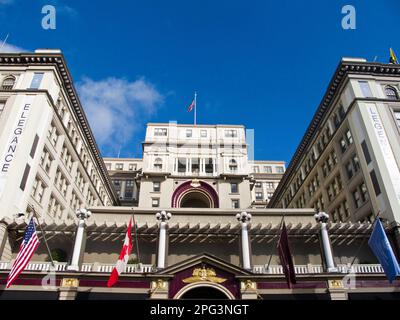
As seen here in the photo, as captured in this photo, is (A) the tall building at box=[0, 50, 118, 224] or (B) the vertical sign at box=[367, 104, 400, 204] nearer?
(B) the vertical sign at box=[367, 104, 400, 204]

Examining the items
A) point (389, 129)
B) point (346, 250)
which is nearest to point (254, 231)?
point (346, 250)

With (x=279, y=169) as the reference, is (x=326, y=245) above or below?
below

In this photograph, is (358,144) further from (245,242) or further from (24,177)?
(24,177)

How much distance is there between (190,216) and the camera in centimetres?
3494

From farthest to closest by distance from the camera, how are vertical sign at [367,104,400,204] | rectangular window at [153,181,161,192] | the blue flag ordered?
rectangular window at [153,181,161,192] < vertical sign at [367,104,400,204] < the blue flag

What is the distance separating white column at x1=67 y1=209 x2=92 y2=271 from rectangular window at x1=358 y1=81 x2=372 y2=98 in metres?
33.7

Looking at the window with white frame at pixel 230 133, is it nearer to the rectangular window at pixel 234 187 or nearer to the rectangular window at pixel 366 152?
the rectangular window at pixel 234 187

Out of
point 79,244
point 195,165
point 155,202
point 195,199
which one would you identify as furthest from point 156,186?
point 79,244

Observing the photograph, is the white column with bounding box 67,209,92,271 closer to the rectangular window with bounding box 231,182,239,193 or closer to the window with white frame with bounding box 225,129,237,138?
the rectangular window with bounding box 231,182,239,193

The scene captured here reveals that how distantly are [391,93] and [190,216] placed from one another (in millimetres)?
28652

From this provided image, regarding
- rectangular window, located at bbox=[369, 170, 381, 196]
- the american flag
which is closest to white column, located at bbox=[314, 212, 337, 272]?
rectangular window, located at bbox=[369, 170, 381, 196]

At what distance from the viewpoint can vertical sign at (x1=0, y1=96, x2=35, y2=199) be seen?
31.0 m

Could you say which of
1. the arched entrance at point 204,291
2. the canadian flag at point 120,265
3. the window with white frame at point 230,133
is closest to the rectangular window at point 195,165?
the window with white frame at point 230,133
